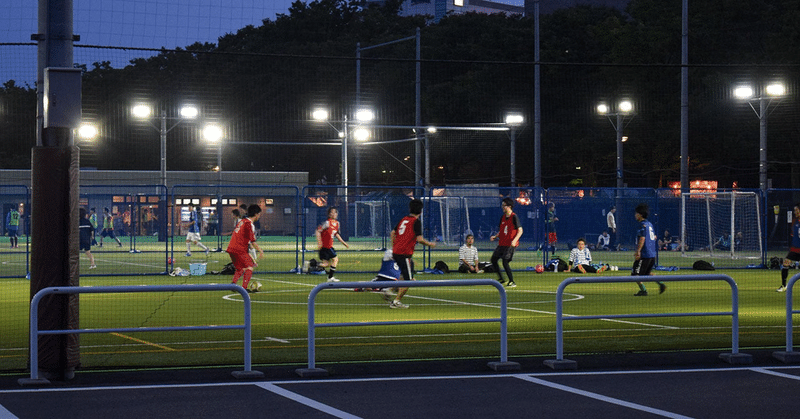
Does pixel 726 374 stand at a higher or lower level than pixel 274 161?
lower

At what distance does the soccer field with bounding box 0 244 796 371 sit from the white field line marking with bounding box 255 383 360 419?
176cm

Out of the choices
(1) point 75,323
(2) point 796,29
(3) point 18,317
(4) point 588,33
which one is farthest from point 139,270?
(4) point 588,33

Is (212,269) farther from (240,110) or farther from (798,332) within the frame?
(240,110)

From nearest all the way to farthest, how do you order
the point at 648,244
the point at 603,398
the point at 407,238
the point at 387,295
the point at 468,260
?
the point at 603,398, the point at 407,238, the point at 387,295, the point at 648,244, the point at 468,260

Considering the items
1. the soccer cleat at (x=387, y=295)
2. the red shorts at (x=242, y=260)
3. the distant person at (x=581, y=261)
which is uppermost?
the red shorts at (x=242, y=260)

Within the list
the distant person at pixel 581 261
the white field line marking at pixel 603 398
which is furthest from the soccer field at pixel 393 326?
the distant person at pixel 581 261

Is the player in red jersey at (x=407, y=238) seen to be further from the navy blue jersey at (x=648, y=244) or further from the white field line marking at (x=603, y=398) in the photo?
the white field line marking at (x=603, y=398)

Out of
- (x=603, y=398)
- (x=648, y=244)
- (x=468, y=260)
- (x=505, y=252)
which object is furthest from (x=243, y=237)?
(x=603, y=398)

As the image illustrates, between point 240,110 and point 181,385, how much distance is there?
229ft

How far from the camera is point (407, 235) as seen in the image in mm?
17453

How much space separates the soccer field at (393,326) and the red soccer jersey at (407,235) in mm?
1043

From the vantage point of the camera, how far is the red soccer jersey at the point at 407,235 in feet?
57.1

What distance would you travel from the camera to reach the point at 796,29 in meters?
50.7

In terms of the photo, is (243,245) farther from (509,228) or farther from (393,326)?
(509,228)
